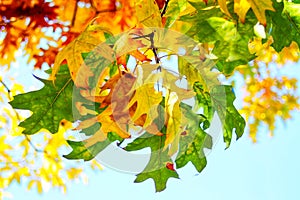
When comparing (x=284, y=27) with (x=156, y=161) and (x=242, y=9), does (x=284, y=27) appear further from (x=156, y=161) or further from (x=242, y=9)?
(x=156, y=161)

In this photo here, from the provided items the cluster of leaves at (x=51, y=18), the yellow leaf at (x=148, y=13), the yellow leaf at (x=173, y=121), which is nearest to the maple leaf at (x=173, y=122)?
the yellow leaf at (x=173, y=121)

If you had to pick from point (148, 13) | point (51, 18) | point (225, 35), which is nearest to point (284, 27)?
point (225, 35)

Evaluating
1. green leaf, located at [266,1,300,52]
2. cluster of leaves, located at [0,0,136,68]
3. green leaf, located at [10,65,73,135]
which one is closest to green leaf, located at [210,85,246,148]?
green leaf, located at [266,1,300,52]

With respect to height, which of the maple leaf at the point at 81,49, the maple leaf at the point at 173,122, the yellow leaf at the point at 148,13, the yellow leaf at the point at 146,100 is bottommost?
the maple leaf at the point at 173,122

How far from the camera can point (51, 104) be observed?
0.79 metres

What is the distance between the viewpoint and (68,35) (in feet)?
5.41

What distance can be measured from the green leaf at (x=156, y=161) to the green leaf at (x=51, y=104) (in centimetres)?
12

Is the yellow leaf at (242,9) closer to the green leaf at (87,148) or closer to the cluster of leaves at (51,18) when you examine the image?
the green leaf at (87,148)

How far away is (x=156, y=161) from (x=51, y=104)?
19 centimetres

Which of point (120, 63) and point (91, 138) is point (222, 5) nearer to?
point (120, 63)

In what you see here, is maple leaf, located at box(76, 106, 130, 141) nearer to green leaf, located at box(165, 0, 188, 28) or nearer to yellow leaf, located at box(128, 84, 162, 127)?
yellow leaf, located at box(128, 84, 162, 127)

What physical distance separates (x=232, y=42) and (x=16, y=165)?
1599mm

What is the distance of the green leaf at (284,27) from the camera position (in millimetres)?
732

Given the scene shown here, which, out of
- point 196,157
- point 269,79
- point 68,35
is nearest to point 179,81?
point 196,157
